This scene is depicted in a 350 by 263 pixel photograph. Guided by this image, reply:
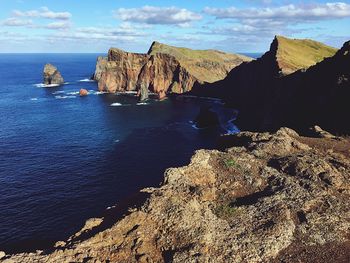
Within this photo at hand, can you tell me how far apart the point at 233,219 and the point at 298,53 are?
133525mm

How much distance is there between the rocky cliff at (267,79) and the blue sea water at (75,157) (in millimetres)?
17923

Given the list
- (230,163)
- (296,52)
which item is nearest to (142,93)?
(296,52)

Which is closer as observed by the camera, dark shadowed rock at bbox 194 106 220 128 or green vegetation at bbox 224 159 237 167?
green vegetation at bbox 224 159 237 167

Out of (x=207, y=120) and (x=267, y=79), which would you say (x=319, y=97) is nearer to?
(x=267, y=79)

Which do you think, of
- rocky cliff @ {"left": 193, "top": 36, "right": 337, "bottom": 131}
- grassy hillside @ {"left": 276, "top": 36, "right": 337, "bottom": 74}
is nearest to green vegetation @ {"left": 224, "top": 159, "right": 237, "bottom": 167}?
rocky cliff @ {"left": 193, "top": 36, "right": 337, "bottom": 131}

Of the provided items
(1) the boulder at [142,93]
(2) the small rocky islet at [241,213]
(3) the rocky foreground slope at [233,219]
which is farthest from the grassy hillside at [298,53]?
(3) the rocky foreground slope at [233,219]

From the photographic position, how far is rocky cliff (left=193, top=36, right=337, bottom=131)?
378ft

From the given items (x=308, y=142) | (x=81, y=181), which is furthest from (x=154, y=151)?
(x=308, y=142)

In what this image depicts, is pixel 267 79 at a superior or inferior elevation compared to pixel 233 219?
superior

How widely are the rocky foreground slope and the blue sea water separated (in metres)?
28.5

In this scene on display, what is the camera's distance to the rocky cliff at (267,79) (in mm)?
115188

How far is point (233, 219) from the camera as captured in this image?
37938mm

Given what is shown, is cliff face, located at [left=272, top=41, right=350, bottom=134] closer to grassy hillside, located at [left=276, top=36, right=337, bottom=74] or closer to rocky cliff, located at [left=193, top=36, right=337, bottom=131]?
rocky cliff, located at [left=193, top=36, right=337, bottom=131]

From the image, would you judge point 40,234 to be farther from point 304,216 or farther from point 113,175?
point 304,216
